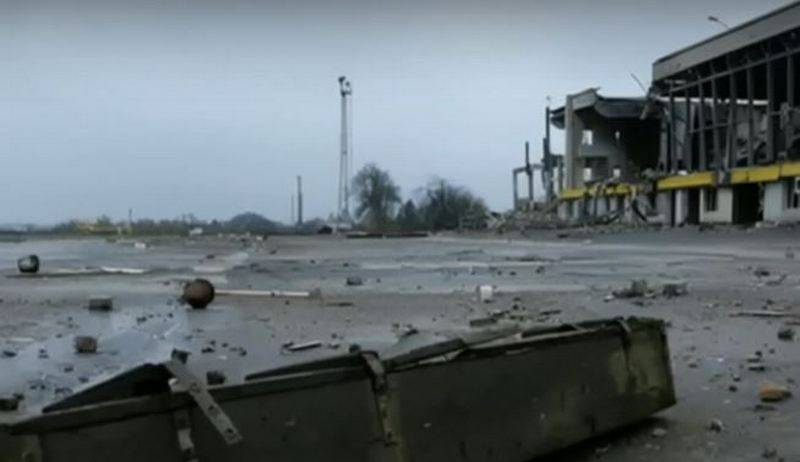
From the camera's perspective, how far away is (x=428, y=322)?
8344 millimetres

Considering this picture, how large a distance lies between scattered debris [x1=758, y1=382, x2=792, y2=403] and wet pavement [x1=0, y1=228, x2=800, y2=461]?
0.04 m

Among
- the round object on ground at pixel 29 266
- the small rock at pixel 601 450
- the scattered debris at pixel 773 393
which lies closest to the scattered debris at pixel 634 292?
the scattered debris at pixel 773 393

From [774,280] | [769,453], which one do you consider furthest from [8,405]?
[774,280]

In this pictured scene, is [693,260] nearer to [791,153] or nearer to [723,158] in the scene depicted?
[791,153]

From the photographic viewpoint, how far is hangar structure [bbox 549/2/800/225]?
45.2 meters

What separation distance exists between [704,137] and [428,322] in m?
51.6

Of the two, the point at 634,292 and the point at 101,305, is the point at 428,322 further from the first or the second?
the point at 101,305

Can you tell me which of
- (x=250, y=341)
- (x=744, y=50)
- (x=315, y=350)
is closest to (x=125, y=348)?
(x=250, y=341)

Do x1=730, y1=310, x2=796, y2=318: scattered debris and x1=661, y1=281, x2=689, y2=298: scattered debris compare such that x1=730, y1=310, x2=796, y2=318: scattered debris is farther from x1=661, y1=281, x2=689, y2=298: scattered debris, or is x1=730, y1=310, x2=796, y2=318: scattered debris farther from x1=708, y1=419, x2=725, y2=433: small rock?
x1=708, y1=419, x2=725, y2=433: small rock

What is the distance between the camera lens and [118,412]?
2443 millimetres

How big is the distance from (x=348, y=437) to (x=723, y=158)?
53486 mm

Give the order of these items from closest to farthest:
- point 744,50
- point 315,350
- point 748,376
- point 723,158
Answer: point 748,376 → point 315,350 → point 744,50 → point 723,158

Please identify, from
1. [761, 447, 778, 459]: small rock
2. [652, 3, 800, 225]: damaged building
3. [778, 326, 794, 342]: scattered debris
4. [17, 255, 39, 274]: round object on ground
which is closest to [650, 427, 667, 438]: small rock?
[761, 447, 778, 459]: small rock

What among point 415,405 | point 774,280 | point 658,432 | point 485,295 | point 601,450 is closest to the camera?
point 415,405
